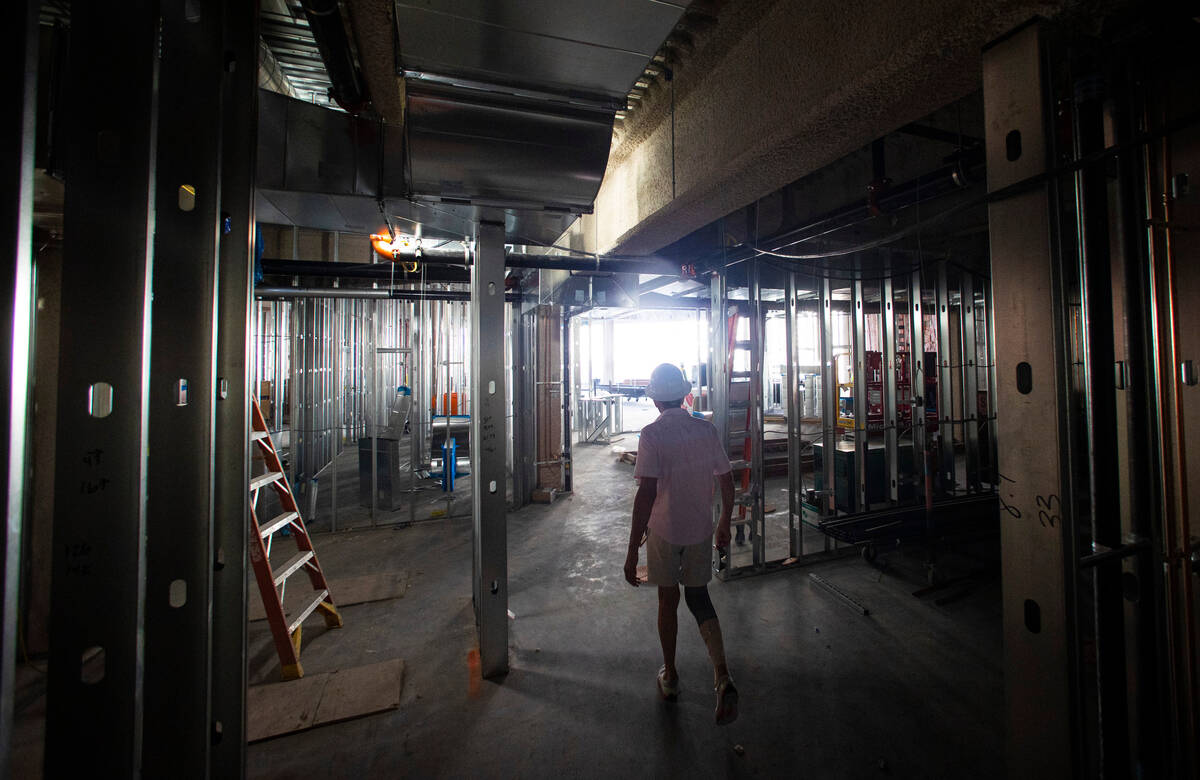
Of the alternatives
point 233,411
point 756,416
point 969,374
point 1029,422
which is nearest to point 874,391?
point 969,374

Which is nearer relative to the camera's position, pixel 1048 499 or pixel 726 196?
pixel 1048 499

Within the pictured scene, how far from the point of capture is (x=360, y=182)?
97.5 inches

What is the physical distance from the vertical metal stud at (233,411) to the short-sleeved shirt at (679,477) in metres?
1.67

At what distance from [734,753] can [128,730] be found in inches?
85.5

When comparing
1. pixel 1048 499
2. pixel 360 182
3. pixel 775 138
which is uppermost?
pixel 360 182

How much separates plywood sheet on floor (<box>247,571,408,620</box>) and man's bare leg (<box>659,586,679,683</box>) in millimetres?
2327

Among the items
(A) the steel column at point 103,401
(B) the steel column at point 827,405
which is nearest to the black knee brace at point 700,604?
(A) the steel column at point 103,401

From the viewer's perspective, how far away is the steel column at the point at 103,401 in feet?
3.00

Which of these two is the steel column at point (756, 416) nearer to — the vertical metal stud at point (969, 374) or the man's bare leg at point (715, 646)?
the man's bare leg at point (715, 646)

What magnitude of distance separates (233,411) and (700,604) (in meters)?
2.22

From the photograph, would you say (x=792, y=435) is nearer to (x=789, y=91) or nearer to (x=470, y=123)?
(x=789, y=91)

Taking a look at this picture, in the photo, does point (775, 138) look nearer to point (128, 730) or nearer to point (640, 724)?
point (128, 730)

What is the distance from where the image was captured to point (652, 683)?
2533 millimetres

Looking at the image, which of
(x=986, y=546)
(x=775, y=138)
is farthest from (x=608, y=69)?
(x=986, y=546)
